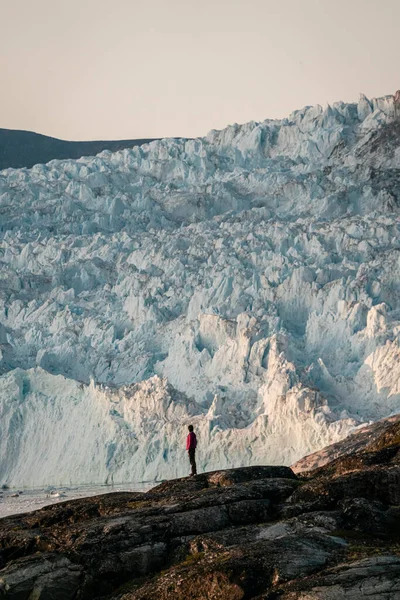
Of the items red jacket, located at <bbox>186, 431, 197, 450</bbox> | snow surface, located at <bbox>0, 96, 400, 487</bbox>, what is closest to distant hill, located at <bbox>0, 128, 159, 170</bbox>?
snow surface, located at <bbox>0, 96, 400, 487</bbox>

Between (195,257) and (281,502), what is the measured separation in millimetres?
57134

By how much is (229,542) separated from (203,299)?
49.8 m

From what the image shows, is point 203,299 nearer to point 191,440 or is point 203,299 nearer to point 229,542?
point 191,440

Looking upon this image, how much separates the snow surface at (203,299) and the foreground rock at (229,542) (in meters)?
29.0

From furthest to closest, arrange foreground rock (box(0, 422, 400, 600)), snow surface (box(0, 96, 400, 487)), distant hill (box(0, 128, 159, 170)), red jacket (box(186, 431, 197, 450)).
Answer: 1. distant hill (box(0, 128, 159, 170))
2. snow surface (box(0, 96, 400, 487))
3. red jacket (box(186, 431, 197, 450))
4. foreground rock (box(0, 422, 400, 600))

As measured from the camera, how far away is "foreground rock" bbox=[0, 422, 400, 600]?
886 centimetres

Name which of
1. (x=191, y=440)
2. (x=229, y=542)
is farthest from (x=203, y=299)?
(x=229, y=542)

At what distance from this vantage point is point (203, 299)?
59.8 metres

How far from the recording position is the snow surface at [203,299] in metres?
45.3

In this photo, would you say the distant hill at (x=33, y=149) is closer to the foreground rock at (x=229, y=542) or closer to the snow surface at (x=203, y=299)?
the snow surface at (x=203, y=299)

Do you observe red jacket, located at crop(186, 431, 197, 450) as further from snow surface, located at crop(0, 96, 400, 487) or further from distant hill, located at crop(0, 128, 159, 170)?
distant hill, located at crop(0, 128, 159, 170)

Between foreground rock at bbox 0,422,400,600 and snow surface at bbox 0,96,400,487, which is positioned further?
snow surface at bbox 0,96,400,487

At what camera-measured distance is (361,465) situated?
479 inches

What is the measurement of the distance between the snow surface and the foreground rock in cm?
2900
